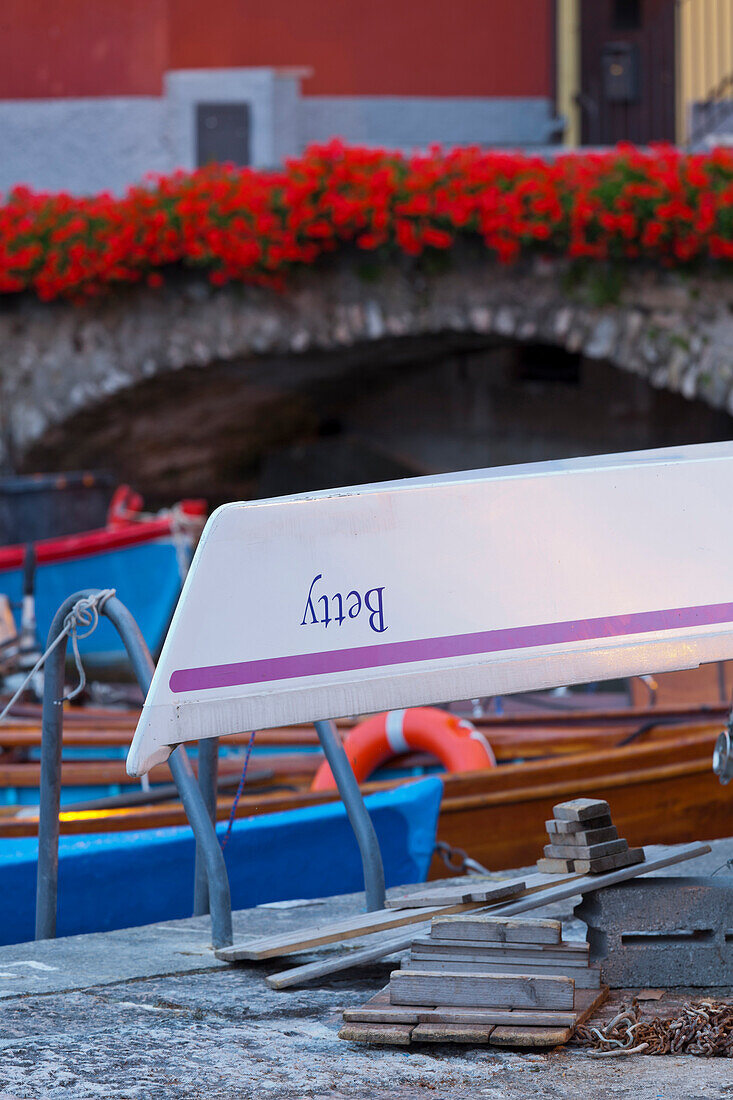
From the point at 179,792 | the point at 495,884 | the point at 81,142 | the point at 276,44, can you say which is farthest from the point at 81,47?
the point at 495,884

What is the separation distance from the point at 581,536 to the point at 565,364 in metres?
9.59

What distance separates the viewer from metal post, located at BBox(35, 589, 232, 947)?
10.2 feet

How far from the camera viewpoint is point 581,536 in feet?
8.98

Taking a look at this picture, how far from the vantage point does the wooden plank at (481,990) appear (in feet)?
8.62

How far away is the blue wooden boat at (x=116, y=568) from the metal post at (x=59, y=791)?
576 cm

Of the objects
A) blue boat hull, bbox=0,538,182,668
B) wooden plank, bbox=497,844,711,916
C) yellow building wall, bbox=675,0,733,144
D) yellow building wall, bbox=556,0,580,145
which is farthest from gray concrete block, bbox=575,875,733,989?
yellow building wall, bbox=556,0,580,145

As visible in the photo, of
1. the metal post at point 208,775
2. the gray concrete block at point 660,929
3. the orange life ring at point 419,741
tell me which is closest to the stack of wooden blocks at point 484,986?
the gray concrete block at point 660,929

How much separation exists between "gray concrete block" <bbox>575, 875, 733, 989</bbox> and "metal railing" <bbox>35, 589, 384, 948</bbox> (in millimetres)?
787

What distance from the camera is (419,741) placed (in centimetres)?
559

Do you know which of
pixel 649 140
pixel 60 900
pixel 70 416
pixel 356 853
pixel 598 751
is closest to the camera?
pixel 60 900

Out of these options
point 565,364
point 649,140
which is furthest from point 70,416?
point 649,140

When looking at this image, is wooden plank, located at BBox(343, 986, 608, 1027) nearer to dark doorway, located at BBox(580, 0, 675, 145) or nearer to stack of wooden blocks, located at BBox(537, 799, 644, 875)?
stack of wooden blocks, located at BBox(537, 799, 644, 875)

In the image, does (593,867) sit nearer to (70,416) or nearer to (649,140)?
(70,416)

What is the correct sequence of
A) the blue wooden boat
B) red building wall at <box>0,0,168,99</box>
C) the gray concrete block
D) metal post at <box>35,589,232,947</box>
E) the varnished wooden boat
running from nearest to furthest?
the gray concrete block < metal post at <box>35,589,232,947</box> < the varnished wooden boat < the blue wooden boat < red building wall at <box>0,0,168,99</box>
